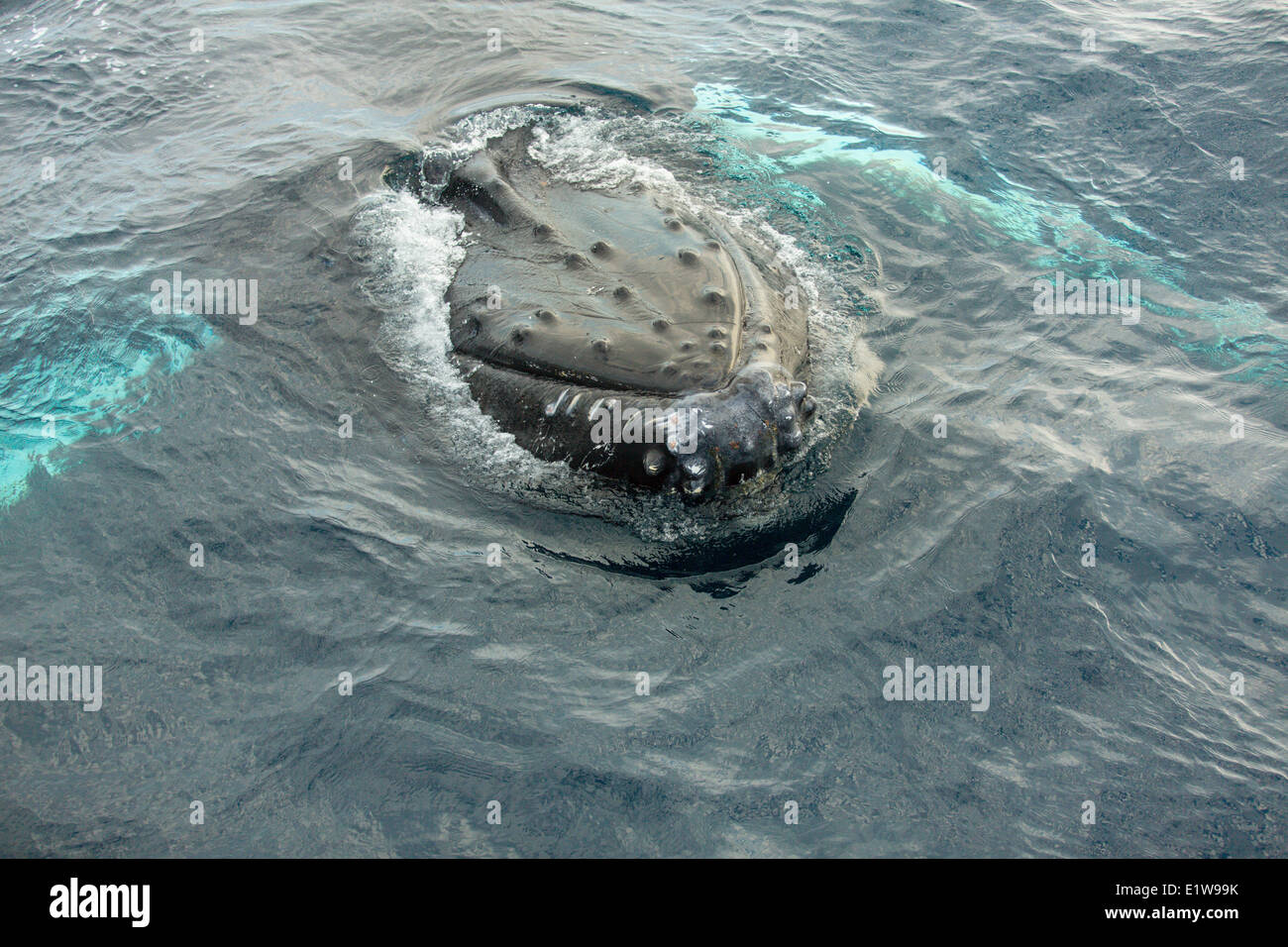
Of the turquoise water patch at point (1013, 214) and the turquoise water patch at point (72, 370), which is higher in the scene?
the turquoise water patch at point (1013, 214)

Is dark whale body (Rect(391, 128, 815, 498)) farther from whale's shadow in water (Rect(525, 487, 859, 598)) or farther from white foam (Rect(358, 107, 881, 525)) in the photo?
whale's shadow in water (Rect(525, 487, 859, 598))

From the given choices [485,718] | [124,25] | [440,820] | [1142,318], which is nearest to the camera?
[440,820]

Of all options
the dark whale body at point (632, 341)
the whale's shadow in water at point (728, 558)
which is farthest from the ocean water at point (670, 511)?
the dark whale body at point (632, 341)

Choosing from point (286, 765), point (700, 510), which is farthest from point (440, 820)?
point (700, 510)

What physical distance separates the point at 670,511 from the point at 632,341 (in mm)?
1729

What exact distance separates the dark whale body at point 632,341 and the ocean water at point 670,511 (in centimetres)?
53

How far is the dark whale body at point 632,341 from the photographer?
8258 millimetres

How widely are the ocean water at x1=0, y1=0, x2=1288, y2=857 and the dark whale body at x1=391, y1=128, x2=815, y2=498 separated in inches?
20.9

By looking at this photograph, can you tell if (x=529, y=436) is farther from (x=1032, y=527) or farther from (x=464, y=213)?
(x=1032, y=527)

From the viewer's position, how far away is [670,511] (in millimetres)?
8672

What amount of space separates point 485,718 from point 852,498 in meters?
4.24

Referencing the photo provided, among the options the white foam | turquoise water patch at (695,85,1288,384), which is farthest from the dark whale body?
turquoise water patch at (695,85,1288,384)

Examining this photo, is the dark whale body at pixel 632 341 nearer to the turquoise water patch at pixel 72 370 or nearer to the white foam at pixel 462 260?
the white foam at pixel 462 260

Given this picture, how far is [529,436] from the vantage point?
29.8ft
